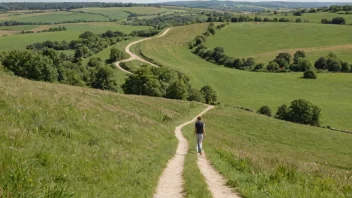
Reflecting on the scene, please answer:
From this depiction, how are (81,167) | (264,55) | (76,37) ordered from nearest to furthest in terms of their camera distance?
(81,167) → (264,55) → (76,37)

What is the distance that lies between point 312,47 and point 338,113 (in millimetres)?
73195

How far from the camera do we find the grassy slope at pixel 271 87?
81294 millimetres

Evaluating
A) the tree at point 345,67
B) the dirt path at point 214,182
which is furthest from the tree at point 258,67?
the dirt path at point 214,182

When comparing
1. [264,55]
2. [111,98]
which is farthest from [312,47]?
[111,98]

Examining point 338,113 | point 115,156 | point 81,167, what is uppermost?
point 81,167

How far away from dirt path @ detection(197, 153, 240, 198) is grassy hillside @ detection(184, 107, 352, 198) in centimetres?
33

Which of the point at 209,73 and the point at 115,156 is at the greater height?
the point at 115,156

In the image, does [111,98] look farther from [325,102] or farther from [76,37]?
[76,37]

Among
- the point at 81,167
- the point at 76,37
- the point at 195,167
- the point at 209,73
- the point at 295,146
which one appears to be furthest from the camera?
the point at 76,37

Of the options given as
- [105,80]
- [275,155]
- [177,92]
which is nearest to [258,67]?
[177,92]

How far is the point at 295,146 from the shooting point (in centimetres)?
4441

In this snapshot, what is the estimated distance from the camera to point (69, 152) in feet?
39.0

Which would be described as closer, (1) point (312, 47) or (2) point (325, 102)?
(2) point (325, 102)

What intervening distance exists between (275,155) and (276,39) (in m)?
137
